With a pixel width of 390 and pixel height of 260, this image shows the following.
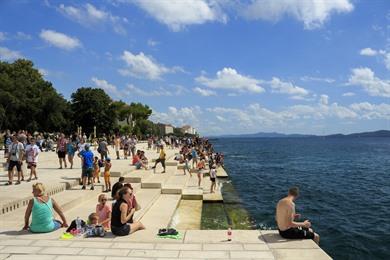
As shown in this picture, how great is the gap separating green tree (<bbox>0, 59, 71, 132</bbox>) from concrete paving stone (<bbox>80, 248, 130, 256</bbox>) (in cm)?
4280

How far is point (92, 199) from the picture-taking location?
14219 mm

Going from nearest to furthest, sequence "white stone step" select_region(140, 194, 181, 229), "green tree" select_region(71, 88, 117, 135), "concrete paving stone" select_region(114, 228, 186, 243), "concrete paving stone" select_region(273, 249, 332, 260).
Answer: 1. "concrete paving stone" select_region(273, 249, 332, 260)
2. "concrete paving stone" select_region(114, 228, 186, 243)
3. "white stone step" select_region(140, 194, 181, 229)
4. "green tree" select_region(71, 88, 117, 135)

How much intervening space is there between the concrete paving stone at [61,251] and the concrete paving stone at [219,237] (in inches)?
83.9

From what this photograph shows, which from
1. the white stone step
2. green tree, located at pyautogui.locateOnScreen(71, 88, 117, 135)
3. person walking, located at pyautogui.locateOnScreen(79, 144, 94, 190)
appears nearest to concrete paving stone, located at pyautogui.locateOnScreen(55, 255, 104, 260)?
the white stone step

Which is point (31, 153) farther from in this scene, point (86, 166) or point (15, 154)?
point (86, 166)

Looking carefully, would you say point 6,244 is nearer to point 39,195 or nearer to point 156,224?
point 39,195

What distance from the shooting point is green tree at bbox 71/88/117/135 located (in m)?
71.2

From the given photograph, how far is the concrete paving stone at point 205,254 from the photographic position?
7.20 meters

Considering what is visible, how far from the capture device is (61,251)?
7.42 meters

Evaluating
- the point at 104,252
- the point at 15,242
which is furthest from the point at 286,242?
the point at 15,242

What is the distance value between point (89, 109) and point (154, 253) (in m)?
65.9

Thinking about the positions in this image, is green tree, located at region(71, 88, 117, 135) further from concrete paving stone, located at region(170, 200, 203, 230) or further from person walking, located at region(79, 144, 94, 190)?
person walking, located at region(79, 144, 94, 190)

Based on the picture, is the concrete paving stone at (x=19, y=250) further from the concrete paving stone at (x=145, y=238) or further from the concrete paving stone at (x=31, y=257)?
the concrete paving stone at (x=145, y=238)

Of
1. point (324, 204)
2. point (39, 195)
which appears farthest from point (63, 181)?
point (324, 204)
